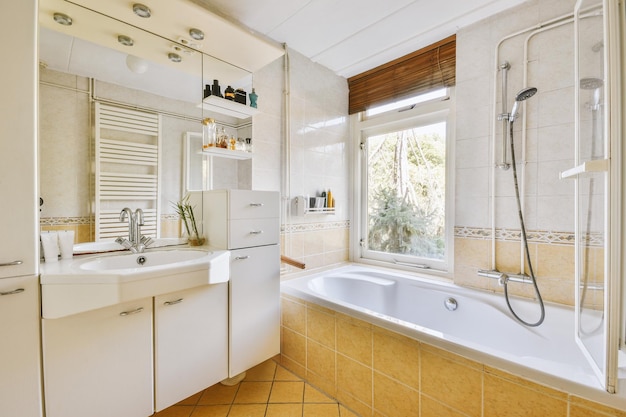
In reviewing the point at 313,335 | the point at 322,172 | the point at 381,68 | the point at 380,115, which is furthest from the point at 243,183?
the point at 381,68

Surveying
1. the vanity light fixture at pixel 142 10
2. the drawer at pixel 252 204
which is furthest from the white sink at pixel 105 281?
the vanity light fixture at pixel 142 10

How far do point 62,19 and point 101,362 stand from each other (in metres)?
1.62

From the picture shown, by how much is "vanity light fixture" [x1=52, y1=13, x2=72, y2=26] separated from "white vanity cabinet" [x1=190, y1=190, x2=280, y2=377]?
1024mm

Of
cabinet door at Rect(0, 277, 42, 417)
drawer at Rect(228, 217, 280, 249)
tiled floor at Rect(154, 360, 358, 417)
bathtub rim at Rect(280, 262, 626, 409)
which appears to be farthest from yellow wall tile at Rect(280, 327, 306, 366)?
cabinet door at Rect(0, 277, 42, 417)

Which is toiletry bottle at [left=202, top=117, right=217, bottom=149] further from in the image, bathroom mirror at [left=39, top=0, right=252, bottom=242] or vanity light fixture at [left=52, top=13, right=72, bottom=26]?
vanity light fixture at [left=52, top=13, right=72, bottom=26]

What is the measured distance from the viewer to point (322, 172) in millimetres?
2553

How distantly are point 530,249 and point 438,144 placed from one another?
3.31 feet

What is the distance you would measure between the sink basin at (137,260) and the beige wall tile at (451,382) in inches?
47.2

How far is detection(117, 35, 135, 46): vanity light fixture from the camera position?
5.01 feet

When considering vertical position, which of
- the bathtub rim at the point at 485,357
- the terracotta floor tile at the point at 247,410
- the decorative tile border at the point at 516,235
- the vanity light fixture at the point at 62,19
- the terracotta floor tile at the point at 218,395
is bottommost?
the terracotta floor tile at the point at 218,395

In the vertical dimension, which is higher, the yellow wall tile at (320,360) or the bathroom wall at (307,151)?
the bathroom wall at (307,151)

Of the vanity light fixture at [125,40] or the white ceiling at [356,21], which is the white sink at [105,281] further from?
the white ceiling at [356,21]

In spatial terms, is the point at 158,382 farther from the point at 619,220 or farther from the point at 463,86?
the point at 463,86

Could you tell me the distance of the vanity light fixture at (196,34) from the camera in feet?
5.46
